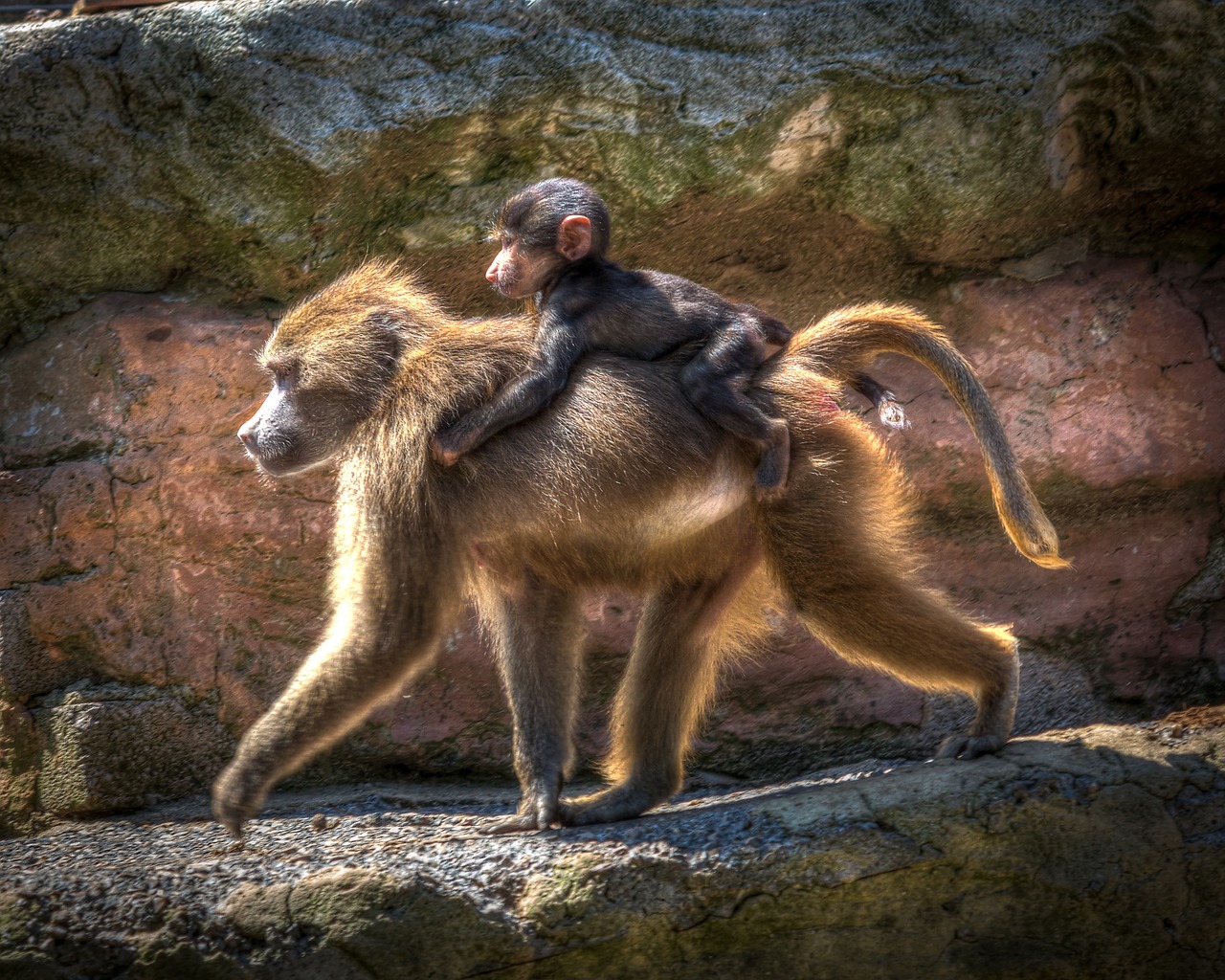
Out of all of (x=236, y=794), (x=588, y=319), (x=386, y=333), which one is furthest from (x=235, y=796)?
(x=588, y=319)

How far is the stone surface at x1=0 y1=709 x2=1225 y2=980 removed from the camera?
8.80 feet

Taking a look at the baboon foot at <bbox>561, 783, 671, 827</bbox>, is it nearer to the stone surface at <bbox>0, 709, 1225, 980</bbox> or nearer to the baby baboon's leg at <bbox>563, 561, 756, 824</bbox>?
the baby baboon's leg at <bbox>563, 561, 756, 824</bbox>

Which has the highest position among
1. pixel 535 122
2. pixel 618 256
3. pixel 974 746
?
pixel 535 122

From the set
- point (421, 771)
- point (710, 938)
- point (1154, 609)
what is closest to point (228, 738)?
A: point (421, 771)

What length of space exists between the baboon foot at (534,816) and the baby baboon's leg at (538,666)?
41mm

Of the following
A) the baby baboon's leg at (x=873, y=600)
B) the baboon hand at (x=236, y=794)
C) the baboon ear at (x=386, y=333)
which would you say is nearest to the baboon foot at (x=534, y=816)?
the baboon hand at (x=236, y=794)

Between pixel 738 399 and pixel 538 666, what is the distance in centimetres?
84

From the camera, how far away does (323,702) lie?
114 inches

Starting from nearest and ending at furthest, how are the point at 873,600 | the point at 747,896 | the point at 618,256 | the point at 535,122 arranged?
the point at 747,896, the point at 873,600, the point at 535,122, the point at 618,256

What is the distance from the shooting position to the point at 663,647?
3283 mm

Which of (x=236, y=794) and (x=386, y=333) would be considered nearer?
(x=236, y=794)

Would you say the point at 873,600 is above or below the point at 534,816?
above

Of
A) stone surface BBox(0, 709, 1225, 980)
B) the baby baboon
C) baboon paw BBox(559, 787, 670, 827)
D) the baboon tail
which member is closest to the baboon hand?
stone surface BBox(0, 709, 1225, 980)

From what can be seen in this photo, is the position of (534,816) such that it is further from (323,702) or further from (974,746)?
(974,746)
